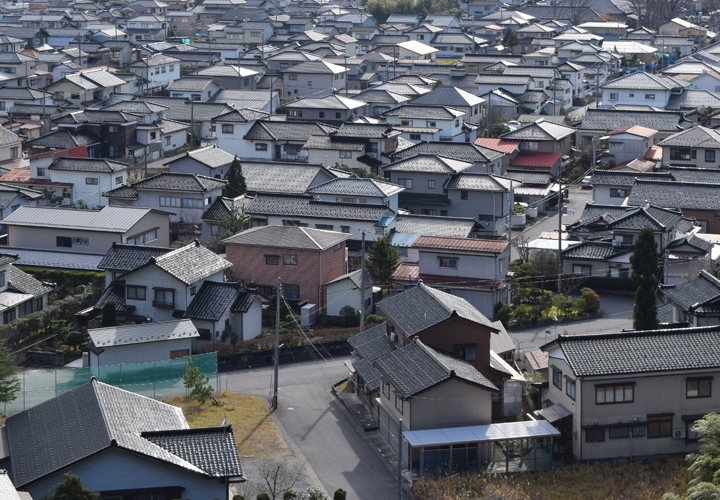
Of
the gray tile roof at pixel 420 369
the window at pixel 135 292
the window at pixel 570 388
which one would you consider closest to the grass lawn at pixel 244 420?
the gray tile roof at pixel 420 369

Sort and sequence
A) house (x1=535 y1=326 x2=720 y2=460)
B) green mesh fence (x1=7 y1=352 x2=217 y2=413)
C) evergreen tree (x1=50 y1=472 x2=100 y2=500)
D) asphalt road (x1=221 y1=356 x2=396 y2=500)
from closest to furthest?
evergreen tree (x1=50 y1=472 x2=100 y2=500), asphalt road (x1=221 y1=356 x2=396 y2=500), house (x1=535 y1=326 x2=720 y2=460), green mesh fence (x1=7 y1=352 x2=217 y2=413)

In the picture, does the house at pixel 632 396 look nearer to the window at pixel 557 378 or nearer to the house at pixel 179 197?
the window at pixel 557 378

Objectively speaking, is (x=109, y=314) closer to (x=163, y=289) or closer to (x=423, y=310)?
(x=163, y=289)

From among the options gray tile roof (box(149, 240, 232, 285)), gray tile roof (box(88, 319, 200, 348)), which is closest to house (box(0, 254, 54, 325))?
gray tile roof (box(88, 319, 200, 348))

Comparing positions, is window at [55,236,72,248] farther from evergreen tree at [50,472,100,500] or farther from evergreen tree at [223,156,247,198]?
evergreen tree at [50,472,100,500]

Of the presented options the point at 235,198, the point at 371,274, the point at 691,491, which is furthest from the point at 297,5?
the point at 691,491

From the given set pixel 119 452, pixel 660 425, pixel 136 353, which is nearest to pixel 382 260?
pixel 136 353

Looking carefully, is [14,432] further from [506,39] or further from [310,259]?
[506,39]
